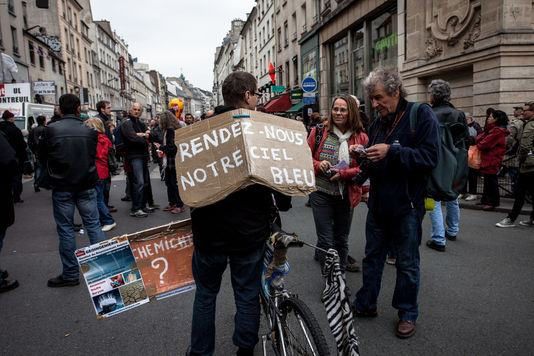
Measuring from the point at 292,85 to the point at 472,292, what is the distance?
2702 cm

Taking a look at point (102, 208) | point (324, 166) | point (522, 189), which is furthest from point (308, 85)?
point (324, 166)

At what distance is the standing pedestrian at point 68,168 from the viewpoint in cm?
425

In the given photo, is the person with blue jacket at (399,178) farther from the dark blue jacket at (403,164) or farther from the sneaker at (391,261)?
the sneaker at (391,261)

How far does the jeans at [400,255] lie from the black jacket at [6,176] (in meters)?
3.47

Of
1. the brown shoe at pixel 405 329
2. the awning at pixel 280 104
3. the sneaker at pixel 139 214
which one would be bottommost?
the brown shoe at pixel 405 329

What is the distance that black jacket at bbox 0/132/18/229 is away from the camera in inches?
156

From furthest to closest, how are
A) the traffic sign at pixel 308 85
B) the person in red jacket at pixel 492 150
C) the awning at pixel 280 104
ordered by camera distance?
the awning at pixel 280 104, the traffic sign at pixel 308 85, the person in red jacket at pixel 492 150

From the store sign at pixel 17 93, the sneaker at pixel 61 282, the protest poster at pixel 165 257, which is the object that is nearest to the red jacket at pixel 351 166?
the protest poster at pixel 165 257

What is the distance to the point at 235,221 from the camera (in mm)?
2219

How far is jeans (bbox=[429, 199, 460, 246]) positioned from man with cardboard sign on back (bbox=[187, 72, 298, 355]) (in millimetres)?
3475

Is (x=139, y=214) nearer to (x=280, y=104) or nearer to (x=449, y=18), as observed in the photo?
(x=449, y=18)

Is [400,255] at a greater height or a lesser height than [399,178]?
lesser

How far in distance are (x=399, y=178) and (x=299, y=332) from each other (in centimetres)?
146

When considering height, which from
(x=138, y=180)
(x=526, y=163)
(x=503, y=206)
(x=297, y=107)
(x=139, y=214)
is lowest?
(x=503, y=206)
